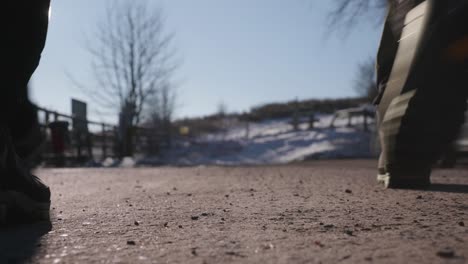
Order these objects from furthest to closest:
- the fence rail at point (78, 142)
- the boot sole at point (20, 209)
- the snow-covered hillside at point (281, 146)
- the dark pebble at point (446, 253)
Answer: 1. the snow-covered hillside at point (281, 146)
2. the fence rail at point (78, 142)
3. the boot sole at point (20, 209)
4. the dark pebble at point (446, 253)

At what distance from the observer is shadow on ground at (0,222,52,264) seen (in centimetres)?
105

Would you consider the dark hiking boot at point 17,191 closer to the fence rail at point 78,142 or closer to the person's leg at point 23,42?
the person's leg at point 23,42

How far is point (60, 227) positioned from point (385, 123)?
1843 mm

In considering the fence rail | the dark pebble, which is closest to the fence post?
the fence rail

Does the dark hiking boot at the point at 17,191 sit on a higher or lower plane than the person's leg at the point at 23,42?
lower

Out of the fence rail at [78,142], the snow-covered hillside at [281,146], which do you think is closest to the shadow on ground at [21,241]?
the fence rail at [78,142]

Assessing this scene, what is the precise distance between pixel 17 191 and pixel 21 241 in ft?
1.06

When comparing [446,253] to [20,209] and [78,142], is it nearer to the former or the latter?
[20,209]

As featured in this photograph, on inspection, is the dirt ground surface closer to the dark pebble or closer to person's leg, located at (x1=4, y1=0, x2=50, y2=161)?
the dark pebble

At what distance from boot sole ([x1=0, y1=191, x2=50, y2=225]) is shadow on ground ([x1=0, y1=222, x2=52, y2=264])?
0.05 m

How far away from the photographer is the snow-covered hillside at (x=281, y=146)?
16.0 meters

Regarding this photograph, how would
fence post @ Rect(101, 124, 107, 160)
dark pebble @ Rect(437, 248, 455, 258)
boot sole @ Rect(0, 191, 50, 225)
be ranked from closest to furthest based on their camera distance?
dark pebble @ Rect(437, 248, 455, 258)
boot sole @ Rect(0, 191, 50, 225)
fence post @ Rect(101, 124, 107, 160)

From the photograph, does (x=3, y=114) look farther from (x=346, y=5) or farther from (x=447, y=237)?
(x=346, y=5)

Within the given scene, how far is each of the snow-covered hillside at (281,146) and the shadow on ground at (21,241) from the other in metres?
13.6
